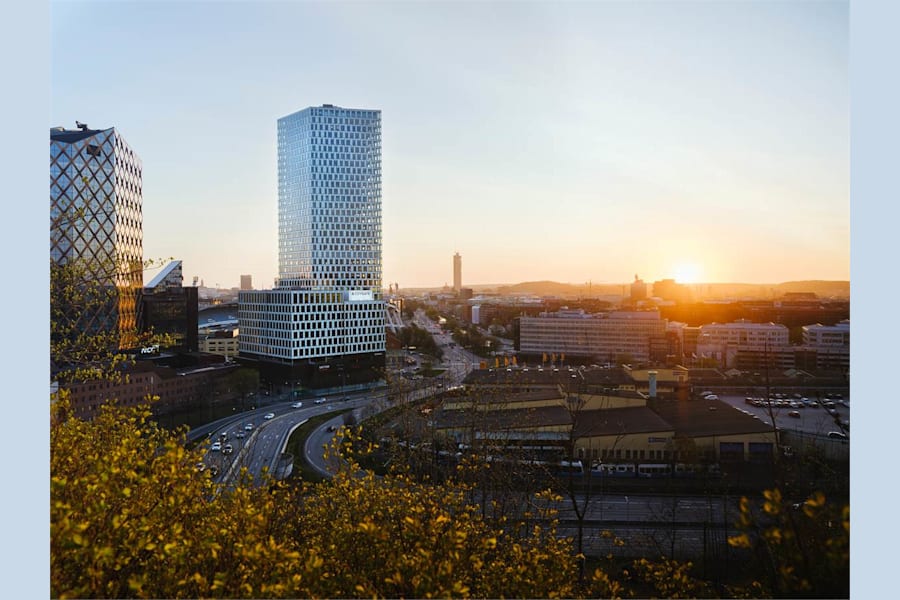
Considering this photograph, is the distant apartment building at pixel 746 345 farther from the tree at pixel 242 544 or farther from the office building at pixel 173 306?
the office building at pixel 173 306

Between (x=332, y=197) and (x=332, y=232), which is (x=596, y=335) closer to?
(x=332, y=232)

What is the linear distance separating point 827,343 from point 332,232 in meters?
20.1

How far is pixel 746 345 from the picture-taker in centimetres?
1234

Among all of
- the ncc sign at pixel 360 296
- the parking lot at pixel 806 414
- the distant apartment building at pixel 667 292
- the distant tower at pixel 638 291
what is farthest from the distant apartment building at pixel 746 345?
the ncc sign at pixel 360 296

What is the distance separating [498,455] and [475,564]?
13.5 feet

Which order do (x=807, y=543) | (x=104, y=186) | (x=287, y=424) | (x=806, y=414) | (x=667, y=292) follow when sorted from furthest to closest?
(x=667, y=292) < (x=287, y=424) < (x=104, y=186) < (x=806, y=414) < (x=807, y=543)

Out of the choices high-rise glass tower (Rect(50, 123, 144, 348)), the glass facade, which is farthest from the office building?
the glass facade

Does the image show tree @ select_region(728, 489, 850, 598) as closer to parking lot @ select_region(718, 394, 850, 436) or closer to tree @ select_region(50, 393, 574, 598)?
tree @ select_region(50, 393, 574, 598)

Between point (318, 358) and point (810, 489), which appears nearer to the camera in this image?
point (810, 489)

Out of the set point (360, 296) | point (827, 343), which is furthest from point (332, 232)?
point (827, 343)

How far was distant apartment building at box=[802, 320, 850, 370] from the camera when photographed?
6.88m

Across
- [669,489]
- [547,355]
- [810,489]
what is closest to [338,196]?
[547,355]

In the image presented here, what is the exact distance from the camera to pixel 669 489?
9234mm

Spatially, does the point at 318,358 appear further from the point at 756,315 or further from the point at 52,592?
the point at 52,592
